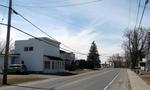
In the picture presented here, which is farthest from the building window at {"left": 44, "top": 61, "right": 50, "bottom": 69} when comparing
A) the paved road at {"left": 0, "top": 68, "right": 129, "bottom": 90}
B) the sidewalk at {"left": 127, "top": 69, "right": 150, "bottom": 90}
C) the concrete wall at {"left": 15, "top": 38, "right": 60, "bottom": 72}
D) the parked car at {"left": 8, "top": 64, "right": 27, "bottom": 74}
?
the sidewalk at {"left": 127, "top": 69, "right": 150, "bottom": 90}

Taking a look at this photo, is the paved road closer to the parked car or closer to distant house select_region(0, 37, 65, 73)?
the parked car

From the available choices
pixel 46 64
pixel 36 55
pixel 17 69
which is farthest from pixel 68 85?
pixel 46 64

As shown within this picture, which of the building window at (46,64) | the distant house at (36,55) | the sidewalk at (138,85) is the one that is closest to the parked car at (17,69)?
the distant house at (36,55)

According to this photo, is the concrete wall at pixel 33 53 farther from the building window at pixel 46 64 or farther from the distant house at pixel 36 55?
the building window at pixel 46 64

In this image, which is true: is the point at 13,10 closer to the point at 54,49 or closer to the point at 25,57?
the point at 25,57

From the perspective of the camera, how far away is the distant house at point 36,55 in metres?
60.1

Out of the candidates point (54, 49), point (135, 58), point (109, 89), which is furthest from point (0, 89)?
point (135, 58)

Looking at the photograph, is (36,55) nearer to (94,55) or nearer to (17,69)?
(17,69)

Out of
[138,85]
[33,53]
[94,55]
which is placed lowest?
[138,85]

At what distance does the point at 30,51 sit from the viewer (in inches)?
2420

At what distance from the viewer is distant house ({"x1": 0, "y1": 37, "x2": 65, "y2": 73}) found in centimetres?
6010

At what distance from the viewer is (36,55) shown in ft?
199

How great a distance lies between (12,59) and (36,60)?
488 centimetres

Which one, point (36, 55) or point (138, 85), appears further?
point (36, 55)
